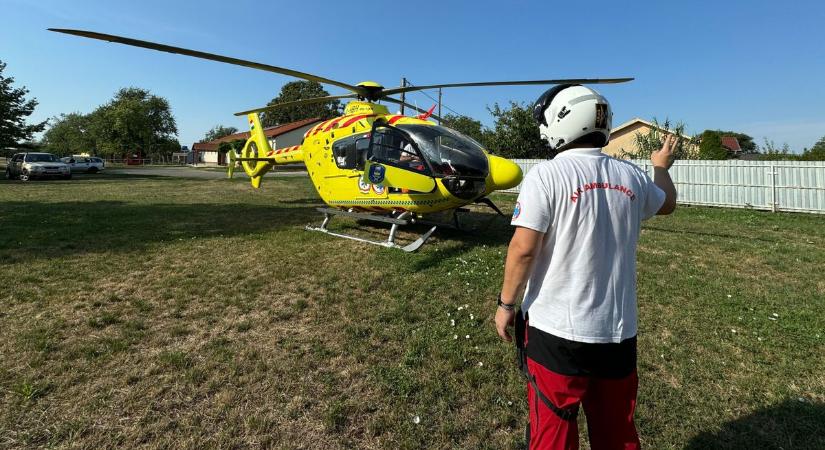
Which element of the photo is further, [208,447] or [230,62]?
[230,62]

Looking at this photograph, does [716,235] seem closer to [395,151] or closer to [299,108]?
[395,151]

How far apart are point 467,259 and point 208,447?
465 centimetres

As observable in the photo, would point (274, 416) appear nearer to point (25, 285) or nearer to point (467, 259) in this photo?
point (467, 259)

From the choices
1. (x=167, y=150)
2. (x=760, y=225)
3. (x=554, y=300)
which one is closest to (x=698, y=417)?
(x=554, y=300)

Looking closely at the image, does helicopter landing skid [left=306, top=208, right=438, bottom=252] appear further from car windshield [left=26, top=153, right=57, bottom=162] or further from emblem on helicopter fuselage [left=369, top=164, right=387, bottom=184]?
car windshield [left=26, top=153, right=57, bottom=162]

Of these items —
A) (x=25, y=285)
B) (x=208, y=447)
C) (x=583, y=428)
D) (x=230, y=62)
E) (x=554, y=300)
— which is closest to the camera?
(x=554, y=300)

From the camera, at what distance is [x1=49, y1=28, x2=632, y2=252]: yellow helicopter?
6676 mm

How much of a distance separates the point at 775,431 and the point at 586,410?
1864 mm

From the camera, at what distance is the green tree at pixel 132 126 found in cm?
6341

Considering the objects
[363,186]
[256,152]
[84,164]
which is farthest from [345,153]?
[84,164]

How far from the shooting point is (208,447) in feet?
8.18

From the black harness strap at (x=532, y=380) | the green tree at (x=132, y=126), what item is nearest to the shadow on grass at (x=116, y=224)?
the black harness strap at (x=532, y=380)

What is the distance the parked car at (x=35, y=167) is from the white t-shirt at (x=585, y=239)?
31.2 meters

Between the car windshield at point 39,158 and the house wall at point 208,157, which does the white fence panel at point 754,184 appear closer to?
the car windshield at point 39,158
